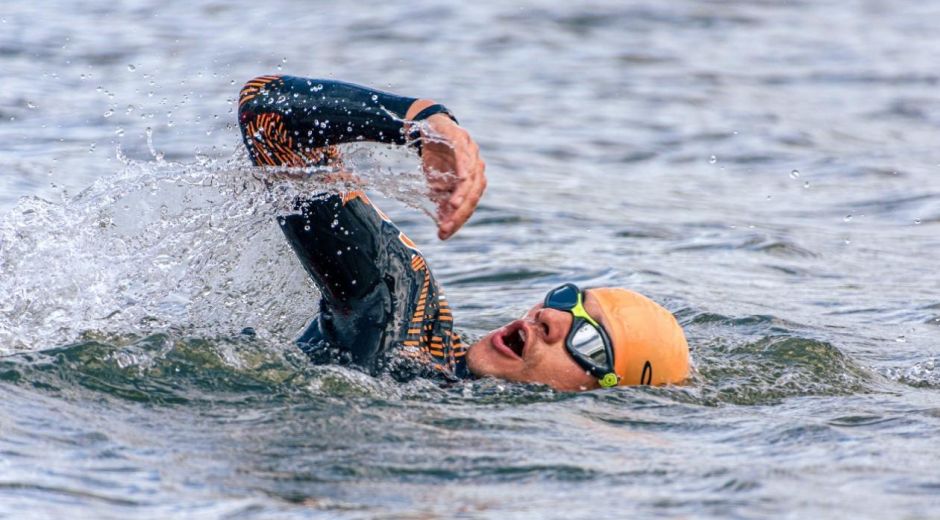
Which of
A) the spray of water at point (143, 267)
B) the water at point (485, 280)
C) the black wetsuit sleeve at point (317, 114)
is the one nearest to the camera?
the water at point (485, 280)

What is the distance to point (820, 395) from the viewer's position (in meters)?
6.52

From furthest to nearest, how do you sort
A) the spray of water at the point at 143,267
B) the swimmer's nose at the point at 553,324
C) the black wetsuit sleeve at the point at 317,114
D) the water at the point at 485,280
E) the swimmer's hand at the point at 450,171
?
the spray of water at the point at 143,267 → the swimmer's nose at the point at 553,324 → the black wetsuit sleeve at the point at 317,114 → the swimmer's hand at the point at 450,171 → the water at the point at 485,280

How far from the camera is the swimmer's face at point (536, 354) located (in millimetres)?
5855

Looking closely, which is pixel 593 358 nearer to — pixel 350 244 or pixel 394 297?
pixel 394 297

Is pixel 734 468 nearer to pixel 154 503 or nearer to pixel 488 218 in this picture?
pixel 154 503

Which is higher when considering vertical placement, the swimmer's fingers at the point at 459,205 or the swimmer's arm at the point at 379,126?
the swimmer's arm at the point at 379,126

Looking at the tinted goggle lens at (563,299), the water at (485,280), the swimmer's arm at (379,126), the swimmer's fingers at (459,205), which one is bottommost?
the water at (485,280)

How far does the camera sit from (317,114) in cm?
545

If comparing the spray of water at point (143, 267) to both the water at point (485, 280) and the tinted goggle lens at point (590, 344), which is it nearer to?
the water at point (485, 280)

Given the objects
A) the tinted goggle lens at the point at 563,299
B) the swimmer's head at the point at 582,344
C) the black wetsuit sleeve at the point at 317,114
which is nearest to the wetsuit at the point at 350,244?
the black wetsuit sleeve at the point at 317,114

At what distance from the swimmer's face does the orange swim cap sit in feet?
0.24

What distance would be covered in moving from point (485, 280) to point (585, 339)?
341 cm

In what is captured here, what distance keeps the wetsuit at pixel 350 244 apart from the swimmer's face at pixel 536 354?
16 cm

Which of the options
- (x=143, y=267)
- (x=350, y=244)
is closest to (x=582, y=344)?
(x=350, y=244)
